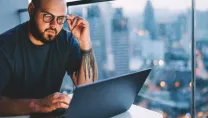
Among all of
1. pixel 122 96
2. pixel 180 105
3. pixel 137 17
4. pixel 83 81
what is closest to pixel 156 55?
pixel 137 17

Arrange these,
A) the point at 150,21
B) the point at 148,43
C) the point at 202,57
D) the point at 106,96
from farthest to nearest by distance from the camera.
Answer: the point at 148,43 → the point at 150,21 → the point at 202,57 → the point at 106,96

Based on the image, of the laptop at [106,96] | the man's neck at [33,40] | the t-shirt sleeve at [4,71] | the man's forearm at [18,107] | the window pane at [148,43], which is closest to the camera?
the laptop at [106,96]

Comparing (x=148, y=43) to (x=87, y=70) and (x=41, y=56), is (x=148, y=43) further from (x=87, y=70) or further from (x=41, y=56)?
(x=41, y=56)

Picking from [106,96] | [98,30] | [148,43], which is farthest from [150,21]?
[106,96]

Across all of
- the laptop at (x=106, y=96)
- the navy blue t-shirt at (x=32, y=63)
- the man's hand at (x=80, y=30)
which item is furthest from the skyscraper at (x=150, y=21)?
the laptop at (x=106, y=96)

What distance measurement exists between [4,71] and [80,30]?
594mm

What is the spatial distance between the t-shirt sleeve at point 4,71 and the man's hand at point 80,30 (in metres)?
0.51

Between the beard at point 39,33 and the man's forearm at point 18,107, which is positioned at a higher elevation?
the beard at point 39,33

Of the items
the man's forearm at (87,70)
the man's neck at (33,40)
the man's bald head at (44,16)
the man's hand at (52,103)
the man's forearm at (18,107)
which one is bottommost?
the man's forearm at (18,107)

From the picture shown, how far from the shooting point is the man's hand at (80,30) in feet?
5.91

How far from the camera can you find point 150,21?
7.26ft

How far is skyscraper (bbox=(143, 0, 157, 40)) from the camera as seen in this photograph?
2.09m

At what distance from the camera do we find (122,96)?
3.79ft

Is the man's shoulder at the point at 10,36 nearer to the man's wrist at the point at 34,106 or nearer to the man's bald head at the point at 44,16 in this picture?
the man's bald head at the point at 44,16
